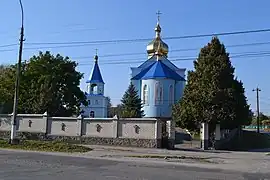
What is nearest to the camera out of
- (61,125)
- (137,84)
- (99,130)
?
(99,130)

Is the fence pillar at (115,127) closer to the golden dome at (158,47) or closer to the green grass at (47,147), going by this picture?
the green grass at (47,147)

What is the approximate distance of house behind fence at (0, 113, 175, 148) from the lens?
30.8 metres

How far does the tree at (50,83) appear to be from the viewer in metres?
43.1

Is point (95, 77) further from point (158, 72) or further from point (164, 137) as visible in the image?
point (164, 137)

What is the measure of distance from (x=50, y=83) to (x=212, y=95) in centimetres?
1838

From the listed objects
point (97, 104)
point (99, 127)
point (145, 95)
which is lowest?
point (99, 127)

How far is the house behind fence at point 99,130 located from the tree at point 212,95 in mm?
6366

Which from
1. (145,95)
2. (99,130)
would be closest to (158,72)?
(145,95)

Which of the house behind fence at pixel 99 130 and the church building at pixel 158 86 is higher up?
the church building at pixel 158 86

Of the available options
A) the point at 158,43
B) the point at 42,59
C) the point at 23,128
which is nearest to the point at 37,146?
the point at 23,128

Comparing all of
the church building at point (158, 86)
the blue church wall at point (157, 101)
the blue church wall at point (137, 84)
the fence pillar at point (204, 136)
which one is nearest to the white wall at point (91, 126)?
the fence pillar at point (204, 136)

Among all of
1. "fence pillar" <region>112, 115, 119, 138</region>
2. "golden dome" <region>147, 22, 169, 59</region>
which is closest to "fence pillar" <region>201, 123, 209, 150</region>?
"fence pillar" <region>112, 115, 119, 138</region>

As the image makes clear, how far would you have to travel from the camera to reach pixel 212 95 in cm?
3619

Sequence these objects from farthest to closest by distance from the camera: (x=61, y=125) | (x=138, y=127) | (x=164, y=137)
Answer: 1. (x=61, y=125)
2. (x=138, y=127)
3. (x=164, y=137)
